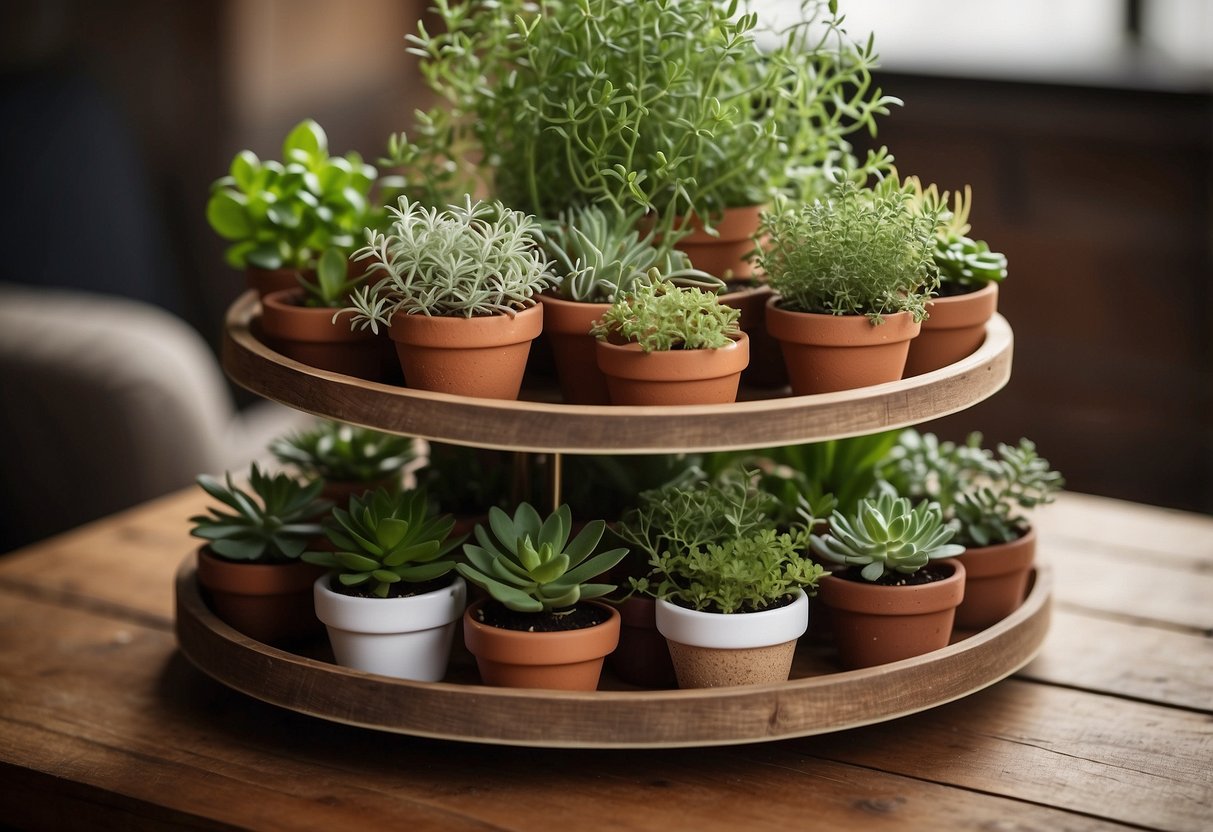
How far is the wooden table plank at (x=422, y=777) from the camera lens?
908 mm

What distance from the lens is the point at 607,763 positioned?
3.23ft

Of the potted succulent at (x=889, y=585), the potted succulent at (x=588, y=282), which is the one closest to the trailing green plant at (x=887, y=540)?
the potted succulent at (x=889, y=585)

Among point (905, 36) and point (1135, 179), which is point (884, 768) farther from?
point (905, 36)

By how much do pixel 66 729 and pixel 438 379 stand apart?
43cm

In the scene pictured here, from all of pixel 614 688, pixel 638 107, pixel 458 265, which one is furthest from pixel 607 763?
pixel 638 107

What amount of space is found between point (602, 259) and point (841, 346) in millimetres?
191

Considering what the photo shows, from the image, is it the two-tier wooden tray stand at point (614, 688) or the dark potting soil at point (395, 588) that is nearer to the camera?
the two-tier wooden tray stand at point (614, 688)

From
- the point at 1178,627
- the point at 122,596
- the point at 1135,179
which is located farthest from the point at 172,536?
the point at 1135,179

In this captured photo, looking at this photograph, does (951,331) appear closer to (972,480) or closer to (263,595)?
(972,480)

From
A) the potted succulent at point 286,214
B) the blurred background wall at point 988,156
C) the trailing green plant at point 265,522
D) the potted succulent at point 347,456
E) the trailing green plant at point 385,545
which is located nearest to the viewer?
the trailing green plant at point 385,545

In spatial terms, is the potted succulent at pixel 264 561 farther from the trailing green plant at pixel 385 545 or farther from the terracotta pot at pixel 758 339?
the terracotta pot at pixel 758 339

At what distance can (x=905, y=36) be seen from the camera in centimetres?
306

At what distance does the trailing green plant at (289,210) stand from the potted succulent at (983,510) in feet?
1.85

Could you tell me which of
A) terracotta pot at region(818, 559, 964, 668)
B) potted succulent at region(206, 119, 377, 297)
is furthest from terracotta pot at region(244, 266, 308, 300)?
terracotta pot at region(818, 559, 964, 668)
